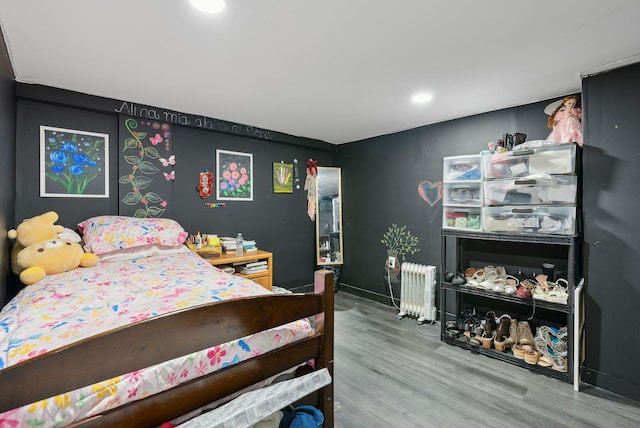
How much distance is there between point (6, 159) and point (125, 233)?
0.87 m

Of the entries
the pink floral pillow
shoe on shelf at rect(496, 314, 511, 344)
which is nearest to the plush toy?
the pink floral pillow

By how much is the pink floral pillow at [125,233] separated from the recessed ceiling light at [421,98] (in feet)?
8.30

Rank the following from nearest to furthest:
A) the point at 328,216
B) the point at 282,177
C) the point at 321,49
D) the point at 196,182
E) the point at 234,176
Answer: the point at 321,49
the point at 196,182
the point at 234,176
the point at 282,177
the point at 328,216

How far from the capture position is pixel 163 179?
9.90 ft

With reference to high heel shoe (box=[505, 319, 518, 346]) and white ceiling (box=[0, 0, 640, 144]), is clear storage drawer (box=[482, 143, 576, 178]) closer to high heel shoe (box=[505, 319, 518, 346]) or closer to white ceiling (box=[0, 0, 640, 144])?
white ceiling (box=[0, 0, 640, 144])

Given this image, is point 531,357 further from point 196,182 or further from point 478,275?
point 196,182

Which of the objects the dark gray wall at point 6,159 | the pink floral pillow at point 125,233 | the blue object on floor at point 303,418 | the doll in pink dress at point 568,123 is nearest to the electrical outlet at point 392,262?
the doll in pink dress at point 568,123

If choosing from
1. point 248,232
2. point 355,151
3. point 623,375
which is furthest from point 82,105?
point 623,375

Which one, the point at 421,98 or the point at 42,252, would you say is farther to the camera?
the point at 421,98

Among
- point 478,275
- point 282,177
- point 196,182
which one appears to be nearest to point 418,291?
point 478,275

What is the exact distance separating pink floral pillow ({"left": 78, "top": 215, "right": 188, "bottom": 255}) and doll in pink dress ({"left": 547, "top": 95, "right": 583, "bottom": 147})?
3414mm

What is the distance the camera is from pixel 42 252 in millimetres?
1978

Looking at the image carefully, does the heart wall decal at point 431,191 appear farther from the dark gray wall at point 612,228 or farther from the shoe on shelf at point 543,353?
the shoe on shelf at point 543,353

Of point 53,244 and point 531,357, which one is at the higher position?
point 53,244
